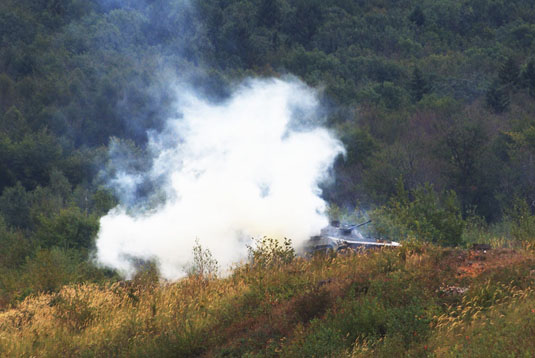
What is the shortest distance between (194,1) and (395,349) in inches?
3449

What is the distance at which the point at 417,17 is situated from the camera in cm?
10175

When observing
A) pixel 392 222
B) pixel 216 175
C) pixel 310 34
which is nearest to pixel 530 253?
pixel 392 222

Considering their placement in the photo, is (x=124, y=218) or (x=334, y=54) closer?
(x=124, y=218)

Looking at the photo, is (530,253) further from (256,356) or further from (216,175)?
(216,175)

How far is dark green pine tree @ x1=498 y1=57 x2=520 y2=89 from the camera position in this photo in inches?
2769

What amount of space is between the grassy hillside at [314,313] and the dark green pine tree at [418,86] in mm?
60488

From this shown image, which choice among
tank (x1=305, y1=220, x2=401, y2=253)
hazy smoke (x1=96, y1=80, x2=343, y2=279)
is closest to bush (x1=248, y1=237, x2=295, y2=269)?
tank (x1=305, y1=220, x2=401, y2=253)

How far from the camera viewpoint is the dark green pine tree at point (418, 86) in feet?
242

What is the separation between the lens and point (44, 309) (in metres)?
13.8

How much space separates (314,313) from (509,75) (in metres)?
63.9

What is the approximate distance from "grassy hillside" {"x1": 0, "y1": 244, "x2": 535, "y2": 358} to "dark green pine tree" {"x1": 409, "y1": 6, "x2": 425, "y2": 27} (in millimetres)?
90834

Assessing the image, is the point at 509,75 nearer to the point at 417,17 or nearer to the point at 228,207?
the point at 417,17

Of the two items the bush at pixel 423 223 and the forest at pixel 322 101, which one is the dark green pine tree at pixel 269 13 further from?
the bush at pixel 423 223

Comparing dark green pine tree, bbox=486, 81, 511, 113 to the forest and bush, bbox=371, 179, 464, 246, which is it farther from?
bush, bbox=371, 179, 464, 246
